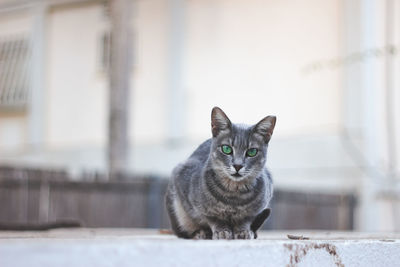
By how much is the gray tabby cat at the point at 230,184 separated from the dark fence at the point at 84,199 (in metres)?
3.75

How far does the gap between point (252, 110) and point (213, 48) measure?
4.87 ft

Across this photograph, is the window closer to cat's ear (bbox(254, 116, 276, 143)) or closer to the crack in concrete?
cat's ear (bbox(254, 116, 276, 143))

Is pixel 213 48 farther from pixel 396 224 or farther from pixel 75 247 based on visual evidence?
pixel 75 247

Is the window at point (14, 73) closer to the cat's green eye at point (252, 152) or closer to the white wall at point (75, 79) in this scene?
the white wall at point (75, 79)

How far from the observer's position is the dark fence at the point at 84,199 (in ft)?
21.4

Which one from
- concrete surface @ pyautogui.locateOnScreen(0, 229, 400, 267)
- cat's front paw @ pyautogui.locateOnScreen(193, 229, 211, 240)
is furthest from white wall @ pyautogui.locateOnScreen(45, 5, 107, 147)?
concrete surface @ pyautogui.locateOnScreen(0, 229, 400, 267)

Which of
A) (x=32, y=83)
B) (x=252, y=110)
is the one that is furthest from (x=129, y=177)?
(x=32, y=83)

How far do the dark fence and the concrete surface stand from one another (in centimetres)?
427

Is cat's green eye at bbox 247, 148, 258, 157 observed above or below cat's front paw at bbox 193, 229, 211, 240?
above

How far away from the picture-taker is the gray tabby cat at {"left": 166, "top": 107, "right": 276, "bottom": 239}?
2.55m

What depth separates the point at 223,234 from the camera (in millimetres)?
2619

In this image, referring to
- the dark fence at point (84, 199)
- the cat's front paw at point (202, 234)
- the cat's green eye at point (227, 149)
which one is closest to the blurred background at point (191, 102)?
the dark fence at point (84, 199)

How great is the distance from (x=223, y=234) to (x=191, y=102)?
8.49 m

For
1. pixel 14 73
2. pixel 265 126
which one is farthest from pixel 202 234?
pixel 14 73
